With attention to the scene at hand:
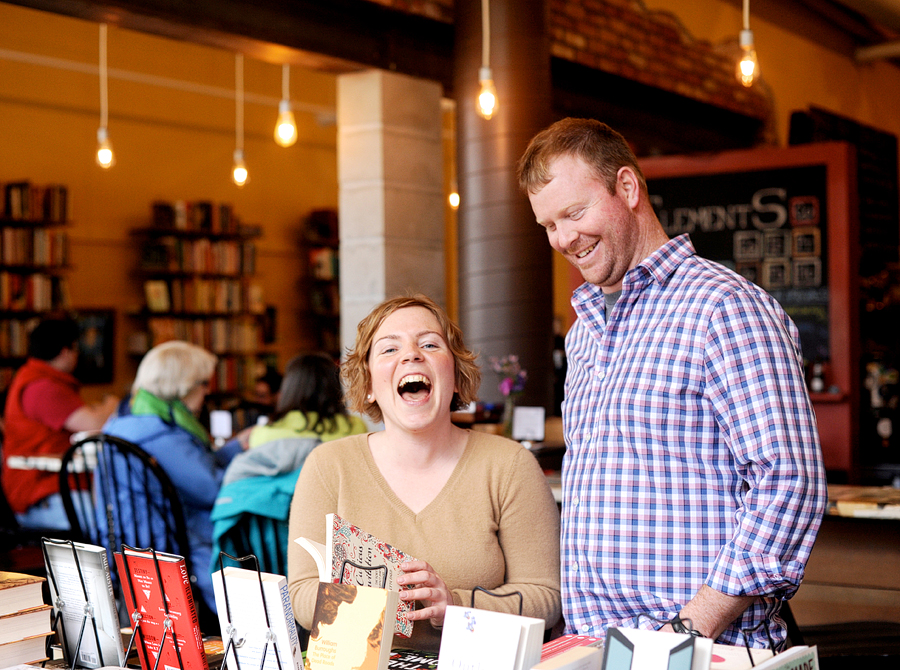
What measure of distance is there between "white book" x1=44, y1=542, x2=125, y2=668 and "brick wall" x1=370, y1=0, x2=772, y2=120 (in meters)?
4.22

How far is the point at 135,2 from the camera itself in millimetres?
4051

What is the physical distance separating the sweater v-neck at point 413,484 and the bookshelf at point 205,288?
5820mm

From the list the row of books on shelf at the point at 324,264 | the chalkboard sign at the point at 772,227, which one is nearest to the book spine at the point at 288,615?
the chalkboard sign at the point at 772,227

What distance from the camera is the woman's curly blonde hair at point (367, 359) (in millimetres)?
1907

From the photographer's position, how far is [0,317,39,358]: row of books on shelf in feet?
22.0

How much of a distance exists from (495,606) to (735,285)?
72 centimetres

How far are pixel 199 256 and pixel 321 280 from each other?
4.87ft

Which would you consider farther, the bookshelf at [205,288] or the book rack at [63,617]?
the bookshelf at [205,288]

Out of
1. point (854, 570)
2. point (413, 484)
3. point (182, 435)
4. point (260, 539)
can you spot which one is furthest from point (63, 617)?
point (854, 570)

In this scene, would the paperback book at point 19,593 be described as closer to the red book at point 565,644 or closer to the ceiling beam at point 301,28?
the red book at point 565,644

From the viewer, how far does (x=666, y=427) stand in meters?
1.50

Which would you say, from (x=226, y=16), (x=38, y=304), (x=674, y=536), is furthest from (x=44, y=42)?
(x=674, y=536)

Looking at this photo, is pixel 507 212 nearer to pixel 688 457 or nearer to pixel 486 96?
pixel 486 96

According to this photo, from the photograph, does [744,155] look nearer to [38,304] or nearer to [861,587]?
[861,587]
